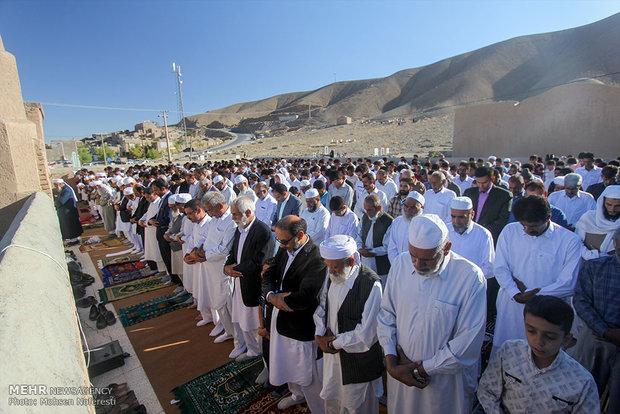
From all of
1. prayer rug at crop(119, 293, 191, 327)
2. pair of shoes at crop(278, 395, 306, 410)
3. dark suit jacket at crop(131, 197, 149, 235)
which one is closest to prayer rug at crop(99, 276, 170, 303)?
prayer rug at crop(119, 293, 191, 327)

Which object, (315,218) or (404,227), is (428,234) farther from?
(315,218)

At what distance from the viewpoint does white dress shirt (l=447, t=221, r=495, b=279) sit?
3531 millimetres

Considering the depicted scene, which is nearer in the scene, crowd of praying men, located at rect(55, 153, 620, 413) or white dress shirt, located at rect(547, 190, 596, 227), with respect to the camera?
crowd of praying men, located at rect(55, 153, 620, 413)

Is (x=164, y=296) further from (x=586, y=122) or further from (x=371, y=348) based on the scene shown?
(x=586, y=122)

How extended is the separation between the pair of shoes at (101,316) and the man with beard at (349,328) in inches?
157

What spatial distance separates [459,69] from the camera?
3391 inches

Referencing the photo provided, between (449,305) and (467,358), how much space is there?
0.35 m

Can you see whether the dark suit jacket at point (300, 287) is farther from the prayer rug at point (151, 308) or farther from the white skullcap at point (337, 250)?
the prayer rug at point (151, 308)

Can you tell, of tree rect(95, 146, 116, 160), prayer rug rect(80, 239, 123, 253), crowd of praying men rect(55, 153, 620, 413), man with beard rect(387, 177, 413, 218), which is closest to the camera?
crowd of praying men rect(55, 153, 620, 413)

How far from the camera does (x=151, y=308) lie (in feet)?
18.7

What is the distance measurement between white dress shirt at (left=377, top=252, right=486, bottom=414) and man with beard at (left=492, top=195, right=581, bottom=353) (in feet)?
3.06

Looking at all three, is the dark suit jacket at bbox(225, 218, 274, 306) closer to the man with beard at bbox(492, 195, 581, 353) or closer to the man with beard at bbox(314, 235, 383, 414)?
the man with beard at bbox(314, 235, 383, 414)

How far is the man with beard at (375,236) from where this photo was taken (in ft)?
14.6

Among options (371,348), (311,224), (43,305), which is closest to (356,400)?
(371,348)
